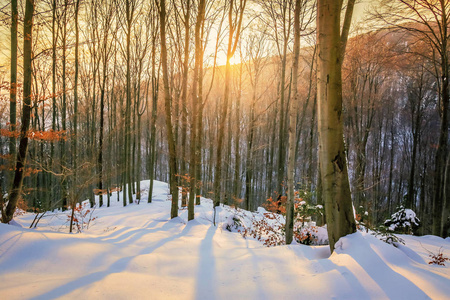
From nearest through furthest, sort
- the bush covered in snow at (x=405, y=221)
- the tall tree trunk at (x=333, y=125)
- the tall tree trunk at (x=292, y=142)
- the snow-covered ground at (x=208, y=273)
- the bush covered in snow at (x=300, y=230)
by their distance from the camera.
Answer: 1. the snow-covered ground at (x=208, y=273)
2. the tall tree trunk at (x=333, y=125)
3. the tall tree trunk at (x=292, y=142)
4. the bush covered in snow at (x=300, y=230)
5. the bush covered in snow at (x=405, y=221)

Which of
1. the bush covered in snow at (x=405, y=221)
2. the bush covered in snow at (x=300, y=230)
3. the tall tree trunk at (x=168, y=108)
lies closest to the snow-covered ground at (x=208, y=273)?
the bush covered in snow at (x=300, y=230)

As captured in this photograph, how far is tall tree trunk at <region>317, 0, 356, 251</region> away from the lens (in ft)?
9.63

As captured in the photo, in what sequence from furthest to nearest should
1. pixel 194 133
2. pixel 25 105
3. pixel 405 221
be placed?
1. pixel 405 221
2. pixel 194 133
3. pixel 25 105

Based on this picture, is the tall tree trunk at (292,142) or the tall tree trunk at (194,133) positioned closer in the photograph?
the tall tree trunk at (292,142)

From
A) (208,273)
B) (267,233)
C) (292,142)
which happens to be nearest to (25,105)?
(208,273)

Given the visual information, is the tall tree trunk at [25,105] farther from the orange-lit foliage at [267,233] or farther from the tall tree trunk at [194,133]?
the orange-lit foliage at [267,233]

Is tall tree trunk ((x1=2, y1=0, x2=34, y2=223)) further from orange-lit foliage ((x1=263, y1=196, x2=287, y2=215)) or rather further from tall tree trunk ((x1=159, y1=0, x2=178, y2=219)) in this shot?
orange-lit foliage ((x1=263, y1=196, x2=287, y2=215))

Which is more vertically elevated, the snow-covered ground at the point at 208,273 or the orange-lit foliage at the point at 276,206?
the snow-covered ground at the point at 208,273

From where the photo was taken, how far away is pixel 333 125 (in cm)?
297

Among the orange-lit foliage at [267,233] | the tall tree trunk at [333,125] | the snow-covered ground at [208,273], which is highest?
the tall tree trunk at [333,125]

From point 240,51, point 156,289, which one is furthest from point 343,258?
point 240,51

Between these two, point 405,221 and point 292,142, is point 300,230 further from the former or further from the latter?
point 405,221

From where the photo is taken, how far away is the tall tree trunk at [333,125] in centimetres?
294

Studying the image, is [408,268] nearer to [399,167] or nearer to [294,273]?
[294,273]
